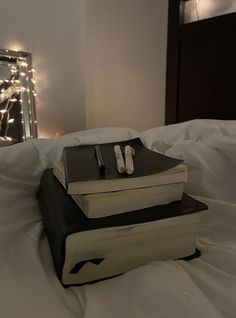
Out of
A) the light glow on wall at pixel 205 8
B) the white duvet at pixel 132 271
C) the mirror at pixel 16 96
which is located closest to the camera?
the white duvet at pixel 132 271

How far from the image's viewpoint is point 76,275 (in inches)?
14.4

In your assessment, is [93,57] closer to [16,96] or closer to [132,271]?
[16,96]

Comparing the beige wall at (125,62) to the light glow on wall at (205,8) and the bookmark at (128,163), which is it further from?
the bookmark at (128,163)

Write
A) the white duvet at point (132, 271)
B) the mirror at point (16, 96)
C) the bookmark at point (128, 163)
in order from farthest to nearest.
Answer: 1. the mirror at point (16, 96)
2. the bookmark at point (128, 163)
3. the white duvet at point (132, 271)

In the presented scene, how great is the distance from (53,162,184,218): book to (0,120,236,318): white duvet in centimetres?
8

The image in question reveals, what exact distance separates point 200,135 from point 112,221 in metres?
0.48

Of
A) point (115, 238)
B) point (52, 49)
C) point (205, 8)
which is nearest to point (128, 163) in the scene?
point (115, 238)

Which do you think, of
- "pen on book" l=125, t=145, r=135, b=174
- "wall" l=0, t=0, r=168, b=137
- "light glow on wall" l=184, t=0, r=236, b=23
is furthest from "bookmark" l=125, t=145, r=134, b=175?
"wall" l=0, t=0, r=168, b=137

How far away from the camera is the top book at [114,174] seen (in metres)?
0.38

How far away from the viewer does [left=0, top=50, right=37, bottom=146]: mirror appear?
2014 millimetres

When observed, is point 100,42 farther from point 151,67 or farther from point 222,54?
point 222,54

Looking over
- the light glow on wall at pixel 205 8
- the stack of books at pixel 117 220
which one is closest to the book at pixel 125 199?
the stack of books at pixel 117 220

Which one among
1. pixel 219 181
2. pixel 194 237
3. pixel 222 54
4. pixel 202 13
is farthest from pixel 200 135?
pixel 202 13

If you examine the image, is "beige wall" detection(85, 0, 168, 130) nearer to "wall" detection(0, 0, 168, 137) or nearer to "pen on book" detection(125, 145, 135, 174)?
"wall" detection(0, 0, 168, 137)
